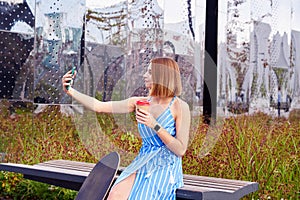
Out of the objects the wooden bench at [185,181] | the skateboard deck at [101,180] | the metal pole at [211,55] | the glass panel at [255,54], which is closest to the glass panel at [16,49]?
the wooden bench at [185,181]

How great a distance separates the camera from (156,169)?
2891 millimetres

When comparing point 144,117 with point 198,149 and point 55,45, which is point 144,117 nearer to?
point 198,149

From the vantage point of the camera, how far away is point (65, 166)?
11.9 ft

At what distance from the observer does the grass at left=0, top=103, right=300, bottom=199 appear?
12.4 ft

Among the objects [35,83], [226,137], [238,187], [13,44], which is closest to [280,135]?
[226,137]

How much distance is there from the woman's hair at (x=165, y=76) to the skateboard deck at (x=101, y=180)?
1.44 feet

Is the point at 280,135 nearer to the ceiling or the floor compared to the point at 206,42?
nearer to the floor

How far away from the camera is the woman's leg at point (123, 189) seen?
287cm

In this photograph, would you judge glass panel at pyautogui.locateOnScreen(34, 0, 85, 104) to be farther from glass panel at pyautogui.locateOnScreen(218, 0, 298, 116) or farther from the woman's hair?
the woman's hair

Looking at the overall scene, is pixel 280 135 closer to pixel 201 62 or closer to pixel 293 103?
pixel 201 62

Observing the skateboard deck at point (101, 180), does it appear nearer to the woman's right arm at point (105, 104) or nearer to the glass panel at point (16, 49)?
the woman's right arm at point (105, 104)

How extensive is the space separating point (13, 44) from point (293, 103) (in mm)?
2796

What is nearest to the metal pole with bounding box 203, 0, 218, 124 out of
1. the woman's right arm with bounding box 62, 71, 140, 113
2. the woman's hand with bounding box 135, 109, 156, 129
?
the woman's right arm with bounding box 62, 71, 140, 113

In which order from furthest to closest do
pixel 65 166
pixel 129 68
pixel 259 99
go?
1. pixel 259 99
2. pixel 129 68
3. pixel 65 166
